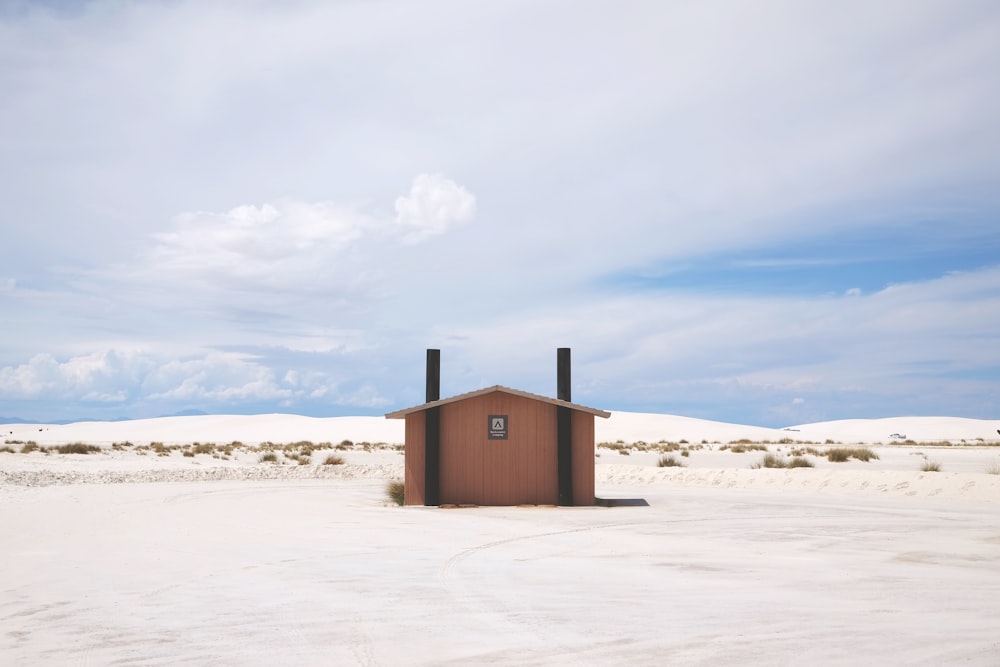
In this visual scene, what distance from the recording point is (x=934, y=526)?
714 inches

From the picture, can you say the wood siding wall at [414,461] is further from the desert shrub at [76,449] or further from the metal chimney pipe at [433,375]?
the desert shrub at [76,449]

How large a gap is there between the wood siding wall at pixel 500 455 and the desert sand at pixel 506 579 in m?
1.43

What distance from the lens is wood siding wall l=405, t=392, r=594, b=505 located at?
24.3m

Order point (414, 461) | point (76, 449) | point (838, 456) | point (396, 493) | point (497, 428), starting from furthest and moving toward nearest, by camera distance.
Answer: point (76, 449), point (838, 456), point (396, 493), point (497, 428), point (414, 461)

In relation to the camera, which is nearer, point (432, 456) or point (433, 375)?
point (432, 456)

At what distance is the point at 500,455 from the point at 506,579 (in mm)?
12672

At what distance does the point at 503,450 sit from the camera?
962 inches

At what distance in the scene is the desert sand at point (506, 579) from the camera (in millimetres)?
7883

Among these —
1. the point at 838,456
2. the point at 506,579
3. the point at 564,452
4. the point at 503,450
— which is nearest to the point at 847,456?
the point at 838,456

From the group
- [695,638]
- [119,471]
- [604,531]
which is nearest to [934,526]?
[604,531]

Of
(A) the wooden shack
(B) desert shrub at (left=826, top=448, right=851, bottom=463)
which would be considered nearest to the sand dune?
(B) desert shrub at (left=826, top=448, right=851, bottom=463)

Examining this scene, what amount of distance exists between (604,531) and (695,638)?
9828mm

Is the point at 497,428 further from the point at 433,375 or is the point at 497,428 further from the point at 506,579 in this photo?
the point at 506,579

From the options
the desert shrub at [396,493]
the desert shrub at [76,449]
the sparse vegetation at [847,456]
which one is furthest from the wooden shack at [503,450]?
the desert shrub at [76,449]
